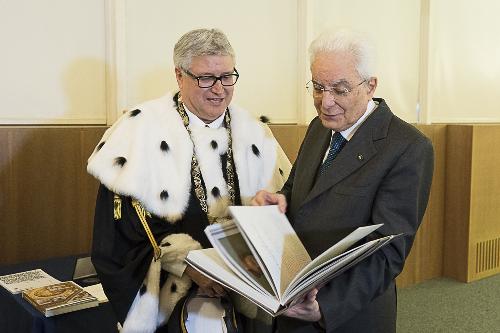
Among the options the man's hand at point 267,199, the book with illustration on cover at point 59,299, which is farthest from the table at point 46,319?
the man's hand at point 267,199

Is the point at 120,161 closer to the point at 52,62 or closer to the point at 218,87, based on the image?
the point at 218,87

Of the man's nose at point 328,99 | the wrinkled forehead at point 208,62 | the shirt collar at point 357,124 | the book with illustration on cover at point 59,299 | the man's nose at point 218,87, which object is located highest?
the wrinkled forehead at point 208,62

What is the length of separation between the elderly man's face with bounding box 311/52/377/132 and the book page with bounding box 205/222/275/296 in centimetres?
41

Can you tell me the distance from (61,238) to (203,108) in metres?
1.38

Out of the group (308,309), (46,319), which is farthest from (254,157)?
(46,319)

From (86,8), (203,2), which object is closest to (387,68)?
(203,2)

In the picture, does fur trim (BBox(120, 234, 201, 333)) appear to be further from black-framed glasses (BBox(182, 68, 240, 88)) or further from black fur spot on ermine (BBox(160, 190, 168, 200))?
black-framed glasses (BBox(182, 68, 240, 88))

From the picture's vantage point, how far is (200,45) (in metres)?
1.68

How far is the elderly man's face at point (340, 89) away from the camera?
1.35m

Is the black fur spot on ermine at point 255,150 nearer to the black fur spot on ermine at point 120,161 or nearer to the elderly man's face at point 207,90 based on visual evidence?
the elderly man's face at point 207,90

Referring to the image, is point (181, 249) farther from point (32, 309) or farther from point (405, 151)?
point (405, 151)

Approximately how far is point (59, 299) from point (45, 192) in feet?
3.23

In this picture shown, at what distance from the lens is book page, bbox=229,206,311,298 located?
3.79 feet

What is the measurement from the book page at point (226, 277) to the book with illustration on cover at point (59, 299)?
775 millimetres
